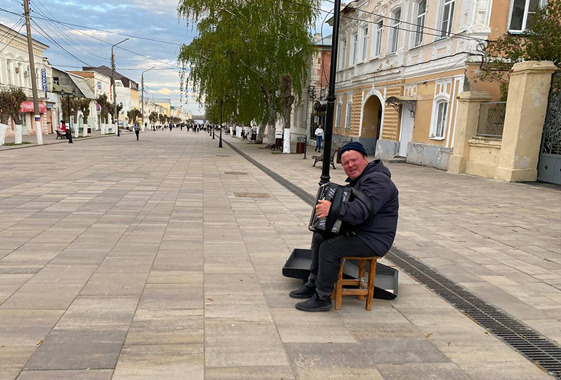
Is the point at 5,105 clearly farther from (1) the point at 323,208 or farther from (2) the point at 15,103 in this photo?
(1) the point at 323,208

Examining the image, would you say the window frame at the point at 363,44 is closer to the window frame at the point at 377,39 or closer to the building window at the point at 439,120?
the window frame at the point at 377,39

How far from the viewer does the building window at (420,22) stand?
18.1 m

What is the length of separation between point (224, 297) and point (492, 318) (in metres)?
2.45

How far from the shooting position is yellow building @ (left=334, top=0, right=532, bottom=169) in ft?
48.0

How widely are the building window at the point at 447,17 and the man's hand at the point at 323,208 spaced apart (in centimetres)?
1558

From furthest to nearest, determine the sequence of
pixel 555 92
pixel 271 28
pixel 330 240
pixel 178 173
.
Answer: pixel 271 28
pixel 178 173
pixel 555 92
pixel 330 240

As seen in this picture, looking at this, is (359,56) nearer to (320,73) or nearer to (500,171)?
(320,73)

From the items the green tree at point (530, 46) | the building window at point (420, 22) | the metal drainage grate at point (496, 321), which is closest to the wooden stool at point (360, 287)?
the metal drainage grate at point (496, 321)

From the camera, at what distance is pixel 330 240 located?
340cm

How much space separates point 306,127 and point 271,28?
12.4m

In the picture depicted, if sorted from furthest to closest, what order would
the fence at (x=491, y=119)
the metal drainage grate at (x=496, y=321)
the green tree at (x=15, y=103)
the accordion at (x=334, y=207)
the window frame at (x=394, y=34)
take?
the green tree at (x=15, y=103), the window frame at (x=394, y=34), the fence at (x=491, y=119), the accordion at (x=334, y=207), the metal drainage grate at (x=496, y=321)

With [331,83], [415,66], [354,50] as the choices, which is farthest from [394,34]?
[331,83]

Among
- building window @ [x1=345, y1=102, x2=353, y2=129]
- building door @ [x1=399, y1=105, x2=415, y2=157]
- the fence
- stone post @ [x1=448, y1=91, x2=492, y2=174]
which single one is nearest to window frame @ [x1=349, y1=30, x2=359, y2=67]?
building window @ [x1=345, y1=102, x2=353, y2=129]

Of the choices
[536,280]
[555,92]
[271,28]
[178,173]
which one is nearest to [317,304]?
[536,280]
